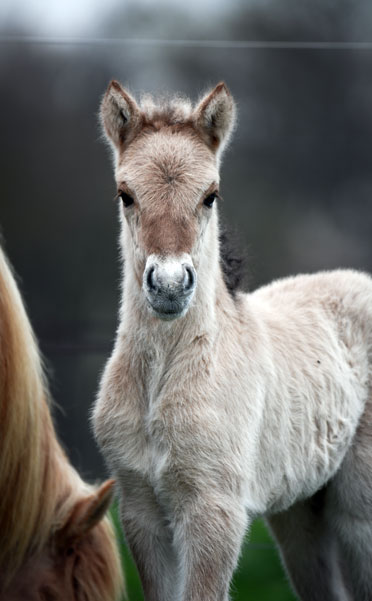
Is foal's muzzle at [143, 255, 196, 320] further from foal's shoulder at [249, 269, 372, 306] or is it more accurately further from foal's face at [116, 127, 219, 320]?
foal's shoulder at [249, 269, 372, 306]

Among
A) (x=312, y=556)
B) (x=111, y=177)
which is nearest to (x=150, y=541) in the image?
(x=312, y=556)

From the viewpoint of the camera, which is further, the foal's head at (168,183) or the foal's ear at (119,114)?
the foal's ear at (119,114)

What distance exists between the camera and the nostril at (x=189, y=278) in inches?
57.9

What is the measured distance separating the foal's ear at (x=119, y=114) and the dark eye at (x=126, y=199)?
14cm

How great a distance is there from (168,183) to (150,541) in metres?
0.75

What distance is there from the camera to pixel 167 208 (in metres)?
1.54

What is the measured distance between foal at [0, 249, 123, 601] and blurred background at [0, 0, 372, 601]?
209 centimetres

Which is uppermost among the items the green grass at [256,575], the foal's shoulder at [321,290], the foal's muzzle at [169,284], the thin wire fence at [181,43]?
the thin wire fence at [181,43]

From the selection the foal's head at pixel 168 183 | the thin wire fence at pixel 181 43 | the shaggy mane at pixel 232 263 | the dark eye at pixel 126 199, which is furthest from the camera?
the thin wire fence at pixel 181 43

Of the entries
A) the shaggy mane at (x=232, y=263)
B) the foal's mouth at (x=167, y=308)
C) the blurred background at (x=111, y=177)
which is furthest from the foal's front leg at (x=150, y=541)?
the blurred background at (x=111, y=177)

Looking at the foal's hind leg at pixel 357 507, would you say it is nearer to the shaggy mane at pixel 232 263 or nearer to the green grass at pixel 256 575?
the shaggy mane at pixel 232 263

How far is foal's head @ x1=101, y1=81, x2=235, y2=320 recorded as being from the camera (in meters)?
1.49

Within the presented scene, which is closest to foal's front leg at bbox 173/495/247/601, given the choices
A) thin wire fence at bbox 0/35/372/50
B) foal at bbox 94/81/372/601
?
foal at bbox 94/81/372/601

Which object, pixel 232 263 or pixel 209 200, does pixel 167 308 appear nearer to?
pixel 209 200
